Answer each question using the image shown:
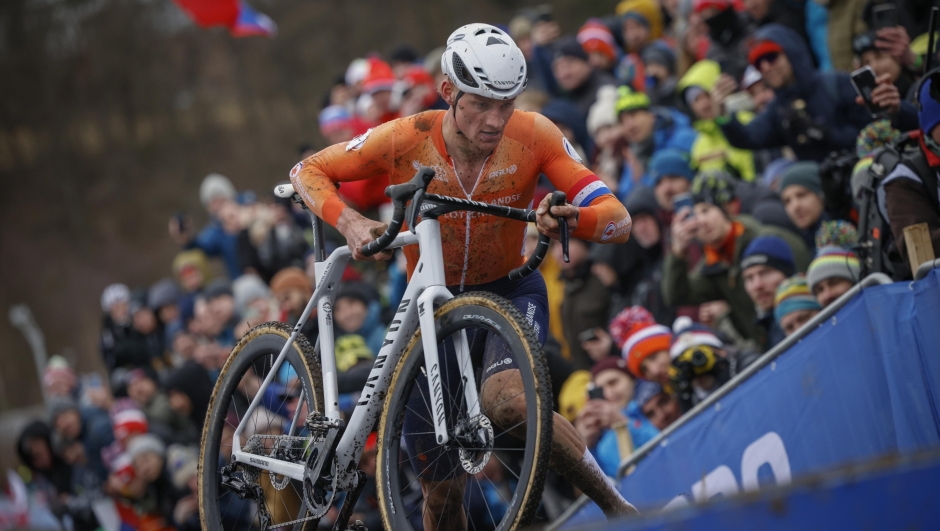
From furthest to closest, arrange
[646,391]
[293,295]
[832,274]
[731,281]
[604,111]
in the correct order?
[604,111], [293,295], [731,281], [646,391], [832,274]

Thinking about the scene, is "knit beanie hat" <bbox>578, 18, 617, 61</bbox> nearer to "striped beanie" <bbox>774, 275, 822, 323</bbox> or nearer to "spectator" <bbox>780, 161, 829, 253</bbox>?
"spectator" <bbox>780, 161, 829, 253</bbox>

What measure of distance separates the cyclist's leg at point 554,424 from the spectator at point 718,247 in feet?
10.5

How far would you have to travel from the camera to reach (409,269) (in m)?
5.50

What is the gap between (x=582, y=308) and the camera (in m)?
9.12

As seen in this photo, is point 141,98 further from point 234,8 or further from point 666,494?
point 666,494

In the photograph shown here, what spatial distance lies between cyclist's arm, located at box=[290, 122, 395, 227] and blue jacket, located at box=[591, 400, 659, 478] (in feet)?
10.1

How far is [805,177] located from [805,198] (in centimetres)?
17

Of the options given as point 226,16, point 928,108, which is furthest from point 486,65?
point 226,16

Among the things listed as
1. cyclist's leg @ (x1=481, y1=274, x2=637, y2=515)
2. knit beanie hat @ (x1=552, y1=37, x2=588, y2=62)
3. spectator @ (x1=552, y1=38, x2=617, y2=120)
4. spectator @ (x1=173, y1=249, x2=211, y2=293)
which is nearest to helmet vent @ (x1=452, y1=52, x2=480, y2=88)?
cyclist's leg @ (x1=481, y1=274, x2=637, y2=515)

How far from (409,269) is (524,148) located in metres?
0.94

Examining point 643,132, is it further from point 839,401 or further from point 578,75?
point 839,401

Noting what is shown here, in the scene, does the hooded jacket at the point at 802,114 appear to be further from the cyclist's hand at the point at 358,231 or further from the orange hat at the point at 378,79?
the orange hat at the point at 378,79

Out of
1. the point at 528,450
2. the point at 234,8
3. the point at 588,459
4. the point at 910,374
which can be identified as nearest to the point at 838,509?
the point at 528,450

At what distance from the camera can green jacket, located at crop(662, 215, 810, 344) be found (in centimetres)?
752
